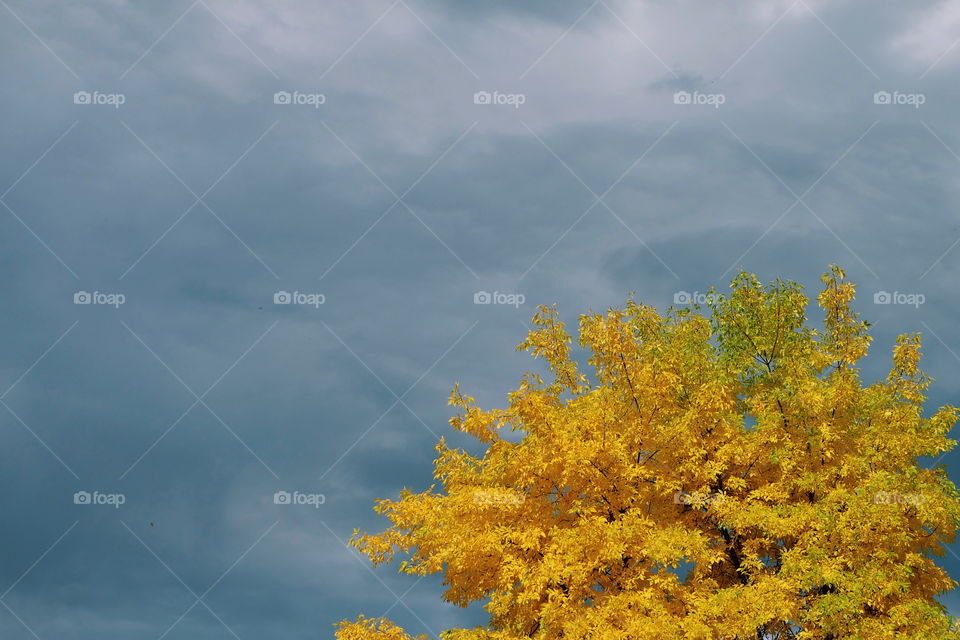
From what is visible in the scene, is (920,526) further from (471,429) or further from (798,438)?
(471,429)

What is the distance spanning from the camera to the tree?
56.4 ft

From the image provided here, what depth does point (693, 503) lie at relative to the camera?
18.7 metres

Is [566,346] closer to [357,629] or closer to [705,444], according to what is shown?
[705,444]

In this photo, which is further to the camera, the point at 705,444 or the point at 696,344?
the point at 696,344

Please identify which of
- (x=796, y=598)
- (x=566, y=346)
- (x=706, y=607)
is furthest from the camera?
(x=566, y=346)

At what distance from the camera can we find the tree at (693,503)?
17.2 m

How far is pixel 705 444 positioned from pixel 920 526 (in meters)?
5.01

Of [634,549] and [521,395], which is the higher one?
[521,395]

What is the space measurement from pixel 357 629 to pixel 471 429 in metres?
4.60

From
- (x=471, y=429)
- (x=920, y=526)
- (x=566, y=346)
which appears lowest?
(x=920, y=526)

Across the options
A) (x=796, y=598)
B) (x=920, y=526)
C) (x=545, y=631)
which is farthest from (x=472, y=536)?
(x=920, y=526)

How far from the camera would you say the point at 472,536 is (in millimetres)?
18250

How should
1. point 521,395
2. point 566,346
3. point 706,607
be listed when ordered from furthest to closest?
point 566,346 < point 521,395 < point 706,607

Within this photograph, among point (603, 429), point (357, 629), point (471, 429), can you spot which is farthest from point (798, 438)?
point (357, 629)
